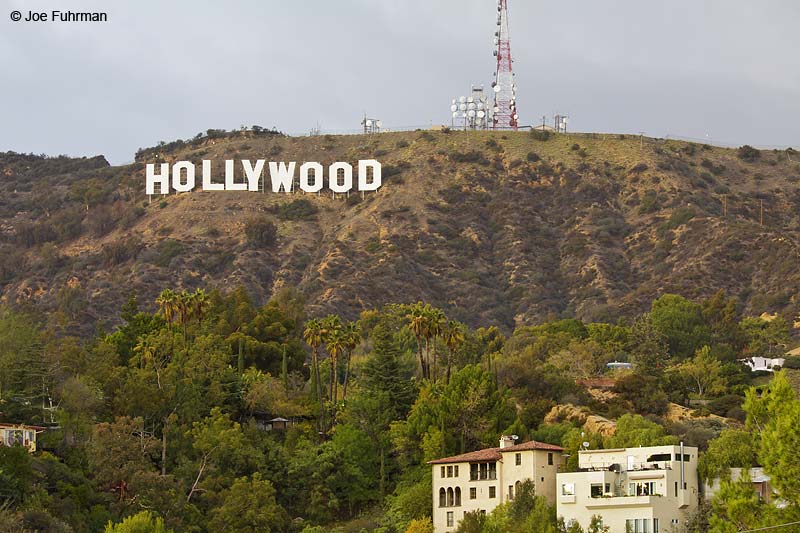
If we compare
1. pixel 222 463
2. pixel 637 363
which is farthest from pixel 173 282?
pixel 222 463

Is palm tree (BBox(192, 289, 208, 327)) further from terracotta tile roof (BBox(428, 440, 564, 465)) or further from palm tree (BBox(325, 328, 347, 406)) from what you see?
terracotta tile roof (BBox(428, 440, 564, 465))

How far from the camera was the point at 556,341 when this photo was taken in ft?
472

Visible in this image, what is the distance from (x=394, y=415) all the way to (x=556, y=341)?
31406mm

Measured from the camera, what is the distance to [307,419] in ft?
398

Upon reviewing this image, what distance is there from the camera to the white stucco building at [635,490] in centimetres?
9169

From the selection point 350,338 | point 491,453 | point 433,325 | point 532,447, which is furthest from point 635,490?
point 350,338

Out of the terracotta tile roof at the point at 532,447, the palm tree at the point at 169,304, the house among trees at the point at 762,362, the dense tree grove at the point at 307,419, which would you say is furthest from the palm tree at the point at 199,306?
the house among trees at the point at 762,362

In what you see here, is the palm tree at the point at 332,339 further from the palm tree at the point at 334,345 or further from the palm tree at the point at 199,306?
the palm tree at the point at 199,306

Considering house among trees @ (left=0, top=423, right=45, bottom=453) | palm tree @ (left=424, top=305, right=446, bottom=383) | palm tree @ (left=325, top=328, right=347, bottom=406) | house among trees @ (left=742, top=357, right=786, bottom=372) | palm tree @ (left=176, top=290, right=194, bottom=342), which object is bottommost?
house among trees @ (left=0, top=423, right=45, bottom=453)

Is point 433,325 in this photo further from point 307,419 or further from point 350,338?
point 307,419

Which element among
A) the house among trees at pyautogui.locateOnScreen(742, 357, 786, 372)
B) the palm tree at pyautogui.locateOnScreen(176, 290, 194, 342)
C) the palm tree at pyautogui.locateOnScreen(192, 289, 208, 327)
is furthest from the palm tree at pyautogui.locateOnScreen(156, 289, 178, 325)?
the house among trees at pyautogui.locateOnScreen(742, 357, 786, 372)

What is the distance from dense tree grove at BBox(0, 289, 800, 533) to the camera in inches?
3720

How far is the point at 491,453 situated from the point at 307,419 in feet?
76.7

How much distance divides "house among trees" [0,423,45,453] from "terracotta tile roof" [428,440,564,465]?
24.2 m
